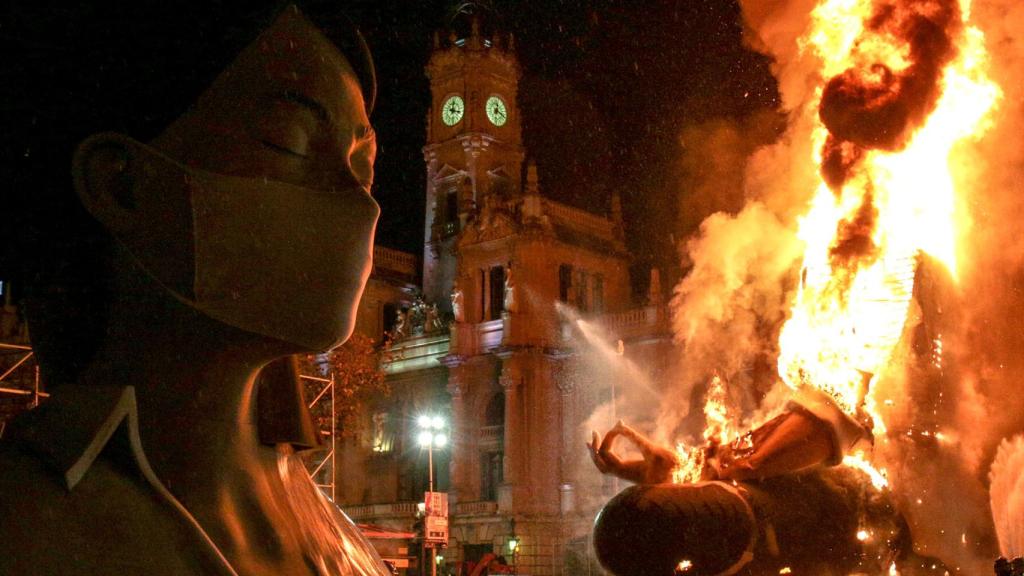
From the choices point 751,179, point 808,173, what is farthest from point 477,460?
point 808,173

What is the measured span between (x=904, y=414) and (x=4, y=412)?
65.4 ft

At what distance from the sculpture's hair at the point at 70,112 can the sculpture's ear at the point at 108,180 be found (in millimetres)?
57

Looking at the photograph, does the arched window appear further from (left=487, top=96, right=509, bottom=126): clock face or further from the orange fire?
the orange fire

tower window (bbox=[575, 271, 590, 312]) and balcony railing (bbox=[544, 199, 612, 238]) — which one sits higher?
balcony railing (bbox=[544, 199, 612, 238])

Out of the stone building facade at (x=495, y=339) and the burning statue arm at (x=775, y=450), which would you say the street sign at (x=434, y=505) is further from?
the stone building facade at (x=495, y=339)

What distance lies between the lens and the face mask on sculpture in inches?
79.0

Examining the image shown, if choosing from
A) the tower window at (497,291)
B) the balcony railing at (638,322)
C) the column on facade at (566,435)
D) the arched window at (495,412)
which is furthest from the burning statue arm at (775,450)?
the tower window at (497,291)

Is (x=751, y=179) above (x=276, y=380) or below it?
above

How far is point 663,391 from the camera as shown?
4147cm

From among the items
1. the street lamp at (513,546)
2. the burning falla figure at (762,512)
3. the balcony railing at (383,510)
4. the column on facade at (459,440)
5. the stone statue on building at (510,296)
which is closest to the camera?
the burning falla figure at (762,512)

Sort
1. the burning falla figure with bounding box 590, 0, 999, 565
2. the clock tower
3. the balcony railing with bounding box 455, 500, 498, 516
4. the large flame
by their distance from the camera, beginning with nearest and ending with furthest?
the burning falla figure with bounding box 590, 0, 999, 565 → the large flame → the balcony railing with bounding box 455, 500, 498, 516 → the clock tower

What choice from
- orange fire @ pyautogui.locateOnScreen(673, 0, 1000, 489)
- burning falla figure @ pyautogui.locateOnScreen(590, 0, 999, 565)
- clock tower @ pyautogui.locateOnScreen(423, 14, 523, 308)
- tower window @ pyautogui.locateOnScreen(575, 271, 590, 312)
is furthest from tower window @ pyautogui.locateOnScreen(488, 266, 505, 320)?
orange fire @ pyautogui.locateOnScreen(673, 0, 1000, 489)

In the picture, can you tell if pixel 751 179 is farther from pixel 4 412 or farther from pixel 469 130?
pixel 4 412

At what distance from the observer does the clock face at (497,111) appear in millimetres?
51125
